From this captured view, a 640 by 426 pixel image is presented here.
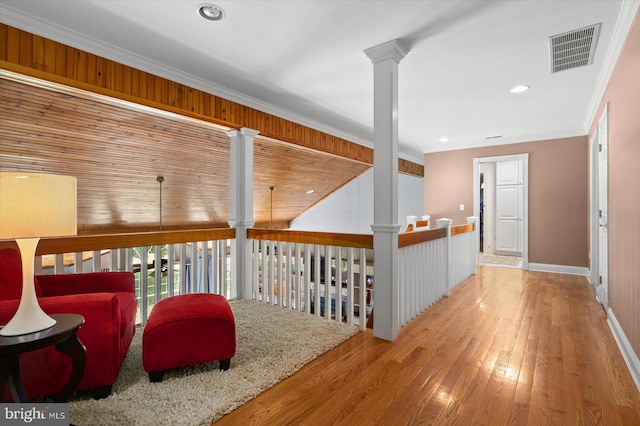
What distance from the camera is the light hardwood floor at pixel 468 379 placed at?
1.58 m

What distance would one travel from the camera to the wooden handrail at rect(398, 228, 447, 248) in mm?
2645

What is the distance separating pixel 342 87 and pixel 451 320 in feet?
8.57

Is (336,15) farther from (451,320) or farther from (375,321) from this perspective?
(451,320)

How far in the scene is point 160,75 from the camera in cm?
290

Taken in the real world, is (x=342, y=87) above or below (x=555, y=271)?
above

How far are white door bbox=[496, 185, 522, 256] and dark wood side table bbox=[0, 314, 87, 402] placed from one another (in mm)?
7714

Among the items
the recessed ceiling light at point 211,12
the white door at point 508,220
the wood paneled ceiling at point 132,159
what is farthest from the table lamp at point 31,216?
the white door at point 508,220

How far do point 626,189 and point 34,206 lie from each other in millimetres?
3500

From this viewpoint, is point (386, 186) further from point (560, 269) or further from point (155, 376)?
point (560, 269)

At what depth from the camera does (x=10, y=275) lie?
1741 mm

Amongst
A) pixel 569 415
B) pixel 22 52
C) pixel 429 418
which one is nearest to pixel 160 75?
pixel 22 52

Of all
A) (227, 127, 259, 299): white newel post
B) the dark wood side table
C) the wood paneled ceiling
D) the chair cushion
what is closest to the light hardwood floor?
the dark wood side table

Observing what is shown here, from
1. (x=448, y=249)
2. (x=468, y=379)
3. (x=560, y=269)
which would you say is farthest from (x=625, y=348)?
(x=560, y=269)

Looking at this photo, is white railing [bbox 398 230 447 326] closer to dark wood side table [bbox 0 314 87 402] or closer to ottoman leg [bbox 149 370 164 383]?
ottoman leg [bbox 149 370 164 383]
